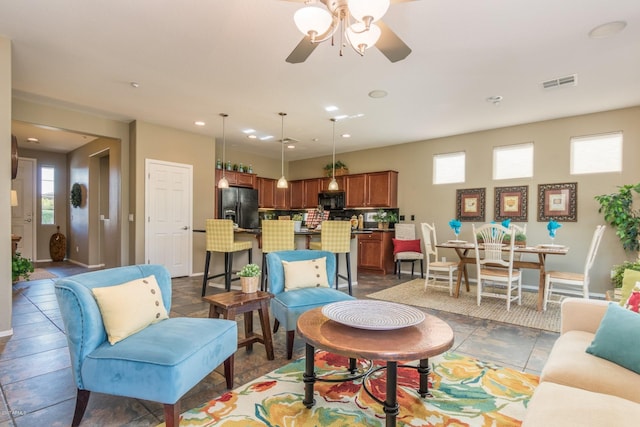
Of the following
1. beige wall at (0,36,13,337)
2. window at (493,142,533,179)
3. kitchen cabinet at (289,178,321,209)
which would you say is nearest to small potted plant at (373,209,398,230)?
kitchen cabinet at (289,178,321,209)

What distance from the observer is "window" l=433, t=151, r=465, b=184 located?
6.27 metres

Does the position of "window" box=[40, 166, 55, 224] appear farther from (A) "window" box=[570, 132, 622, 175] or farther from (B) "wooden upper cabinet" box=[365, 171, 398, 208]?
(A) "window" box=[570, 132, 622, 175]

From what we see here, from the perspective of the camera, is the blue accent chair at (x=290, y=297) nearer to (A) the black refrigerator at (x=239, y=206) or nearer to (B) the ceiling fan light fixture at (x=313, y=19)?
(B) the ceiling fan light fixture at (x=313, y=19)

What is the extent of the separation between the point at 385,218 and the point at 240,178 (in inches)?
133

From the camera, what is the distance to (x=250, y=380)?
89.7 inches

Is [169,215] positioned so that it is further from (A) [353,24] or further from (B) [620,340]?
Result: (B) [620,340]

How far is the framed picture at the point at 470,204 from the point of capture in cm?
593

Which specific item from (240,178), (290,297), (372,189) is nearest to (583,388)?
(290,297)

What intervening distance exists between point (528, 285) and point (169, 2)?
20.3 ft

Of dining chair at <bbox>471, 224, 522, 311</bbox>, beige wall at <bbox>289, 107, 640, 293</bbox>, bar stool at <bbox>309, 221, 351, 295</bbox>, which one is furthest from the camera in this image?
beige wall at <bbox>289, 107, 640, 293</bbox>

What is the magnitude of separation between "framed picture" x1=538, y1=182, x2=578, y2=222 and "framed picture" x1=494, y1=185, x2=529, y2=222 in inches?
8.2

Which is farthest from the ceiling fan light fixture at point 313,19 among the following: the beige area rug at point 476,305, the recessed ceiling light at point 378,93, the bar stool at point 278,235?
the beige area rug at point 476,305

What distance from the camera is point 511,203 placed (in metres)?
5.59

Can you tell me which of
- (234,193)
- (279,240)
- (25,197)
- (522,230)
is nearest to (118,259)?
(234,193)
